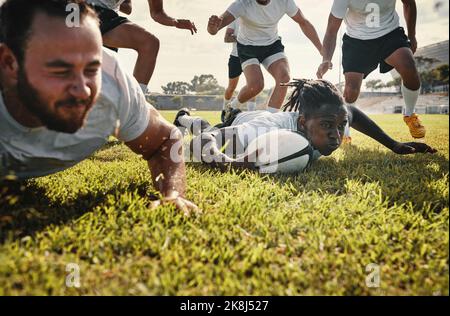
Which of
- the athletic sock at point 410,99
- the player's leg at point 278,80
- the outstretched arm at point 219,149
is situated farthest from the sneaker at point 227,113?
the athletic sock at point 410,99

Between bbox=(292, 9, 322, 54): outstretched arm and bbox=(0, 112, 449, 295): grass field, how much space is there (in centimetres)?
407

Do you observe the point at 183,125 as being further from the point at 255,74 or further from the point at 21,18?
the point at 21,18

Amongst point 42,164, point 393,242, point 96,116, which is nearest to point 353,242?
point 393,242

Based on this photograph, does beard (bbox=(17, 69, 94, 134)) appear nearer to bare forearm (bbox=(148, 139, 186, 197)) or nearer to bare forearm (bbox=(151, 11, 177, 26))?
bare forearm (bbox=(148, 139, 186, 197))

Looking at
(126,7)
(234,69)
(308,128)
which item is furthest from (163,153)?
(234,69)

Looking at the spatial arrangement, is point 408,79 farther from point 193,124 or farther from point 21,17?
point 21,17

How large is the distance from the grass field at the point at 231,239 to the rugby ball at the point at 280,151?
0.49 metres

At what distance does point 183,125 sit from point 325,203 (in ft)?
13.2

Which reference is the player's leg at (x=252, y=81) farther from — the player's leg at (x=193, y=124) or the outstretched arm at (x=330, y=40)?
the outstretched arm at (x=330, y=40)

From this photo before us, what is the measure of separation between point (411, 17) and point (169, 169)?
5224 millimetres

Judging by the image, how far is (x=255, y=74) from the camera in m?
6.91

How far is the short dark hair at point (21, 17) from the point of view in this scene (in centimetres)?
204

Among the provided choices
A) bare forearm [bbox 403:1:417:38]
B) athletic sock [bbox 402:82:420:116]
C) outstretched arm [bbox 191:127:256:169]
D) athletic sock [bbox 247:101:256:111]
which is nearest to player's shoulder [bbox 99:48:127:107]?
outstretched arm [bbox 191:127:256:169]

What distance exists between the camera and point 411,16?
5918mm
